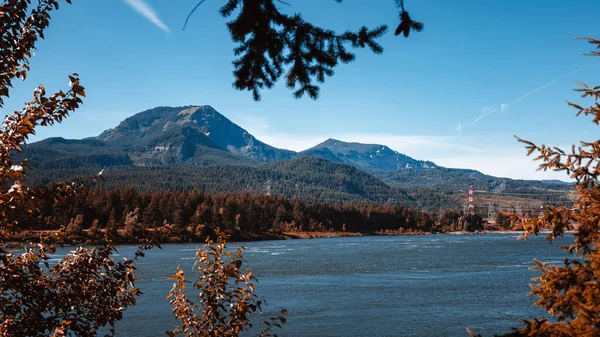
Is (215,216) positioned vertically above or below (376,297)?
above

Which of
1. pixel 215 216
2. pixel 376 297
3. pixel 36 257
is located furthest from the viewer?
pixel 215 216

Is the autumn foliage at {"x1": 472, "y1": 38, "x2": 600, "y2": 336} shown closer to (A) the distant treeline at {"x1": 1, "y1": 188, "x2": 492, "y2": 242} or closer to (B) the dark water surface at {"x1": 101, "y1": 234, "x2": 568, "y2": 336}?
(B) the dark water surface at {"x1": 101, "y1": 234, "x2": 568, "y2": 336}

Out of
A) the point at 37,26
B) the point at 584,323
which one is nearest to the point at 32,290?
the point at 37,26

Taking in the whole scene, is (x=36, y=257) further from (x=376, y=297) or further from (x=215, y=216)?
(x=215, y=216)

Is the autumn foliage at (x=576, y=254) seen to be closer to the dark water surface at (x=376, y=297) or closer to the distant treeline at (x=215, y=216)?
the dark water surface at (x=376, y=297)

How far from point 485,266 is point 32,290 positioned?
60472mm

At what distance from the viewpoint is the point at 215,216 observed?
12825cm

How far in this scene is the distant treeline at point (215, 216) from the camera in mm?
105250

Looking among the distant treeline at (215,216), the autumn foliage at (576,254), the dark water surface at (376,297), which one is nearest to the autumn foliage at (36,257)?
the autumn foliage at (576,254)

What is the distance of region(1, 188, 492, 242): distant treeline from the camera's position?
105250 mm

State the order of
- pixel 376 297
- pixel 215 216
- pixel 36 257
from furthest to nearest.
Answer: pixel 215 216 → pixel 376 297 → pixel 36 257

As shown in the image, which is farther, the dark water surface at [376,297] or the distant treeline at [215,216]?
the distant treeline at [215,216]

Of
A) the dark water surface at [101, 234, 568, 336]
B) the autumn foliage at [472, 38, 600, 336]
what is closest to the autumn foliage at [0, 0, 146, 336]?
the autumn foliage at [472, 38, 600, 336]

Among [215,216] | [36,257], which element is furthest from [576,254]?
[215,216]
